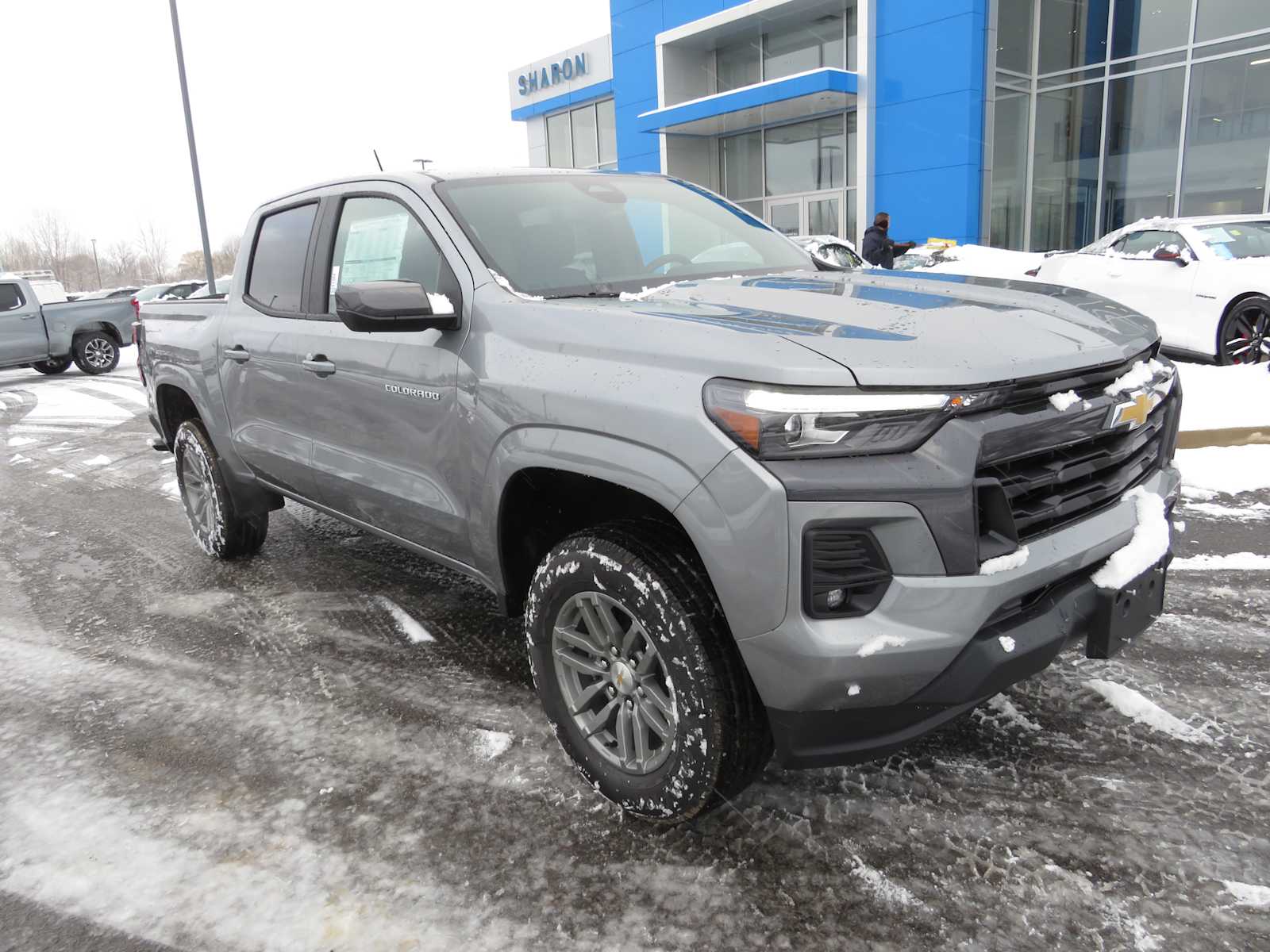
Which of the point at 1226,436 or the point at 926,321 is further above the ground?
the point at 926,321

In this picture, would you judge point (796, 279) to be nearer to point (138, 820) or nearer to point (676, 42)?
point (138, 820)

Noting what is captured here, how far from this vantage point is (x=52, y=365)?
1705 centimetres

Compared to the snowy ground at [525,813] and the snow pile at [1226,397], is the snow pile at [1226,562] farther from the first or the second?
the snow pile at [1226,397]

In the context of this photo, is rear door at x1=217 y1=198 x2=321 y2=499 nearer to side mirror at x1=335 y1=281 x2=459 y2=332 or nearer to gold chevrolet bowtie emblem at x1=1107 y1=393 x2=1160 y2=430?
side mirror at x1=335 y1=281 x2=459 y2=332

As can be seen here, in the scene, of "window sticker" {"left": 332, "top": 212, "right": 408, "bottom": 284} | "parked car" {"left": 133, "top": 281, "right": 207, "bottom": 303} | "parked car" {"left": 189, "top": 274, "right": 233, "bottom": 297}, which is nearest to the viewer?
"window sticker" {"left": 332, "top": 212, "right": 408, "bottom": 284}

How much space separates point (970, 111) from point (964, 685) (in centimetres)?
1869

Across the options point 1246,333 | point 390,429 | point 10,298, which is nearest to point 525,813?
point 390,429

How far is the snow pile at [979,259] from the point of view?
1385cm

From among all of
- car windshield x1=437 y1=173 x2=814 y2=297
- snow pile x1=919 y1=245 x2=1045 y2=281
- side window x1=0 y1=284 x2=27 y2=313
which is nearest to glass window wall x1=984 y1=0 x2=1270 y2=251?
snow pile x1=919 y1=245 x2=1045 y2=281

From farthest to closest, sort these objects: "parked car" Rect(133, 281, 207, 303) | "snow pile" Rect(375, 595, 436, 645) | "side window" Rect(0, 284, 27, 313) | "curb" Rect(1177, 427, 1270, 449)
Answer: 1. "parked car" Rect(133, 281, 207, 303)
2. "side window" Rect(0, 284, 27, 313)
3. "curb" Rect(1177, 427, 1270, 449)
4. "snow pile" Rect(375, 595, 436, 645)

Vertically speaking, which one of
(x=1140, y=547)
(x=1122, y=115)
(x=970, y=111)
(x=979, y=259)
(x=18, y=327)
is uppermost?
(x=970, y=111)

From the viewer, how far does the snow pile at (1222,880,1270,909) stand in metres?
2.11

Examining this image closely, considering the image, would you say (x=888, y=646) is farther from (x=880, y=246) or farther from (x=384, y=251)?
(x=880, y=246)

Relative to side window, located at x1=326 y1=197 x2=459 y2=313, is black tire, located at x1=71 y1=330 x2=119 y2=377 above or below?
below
